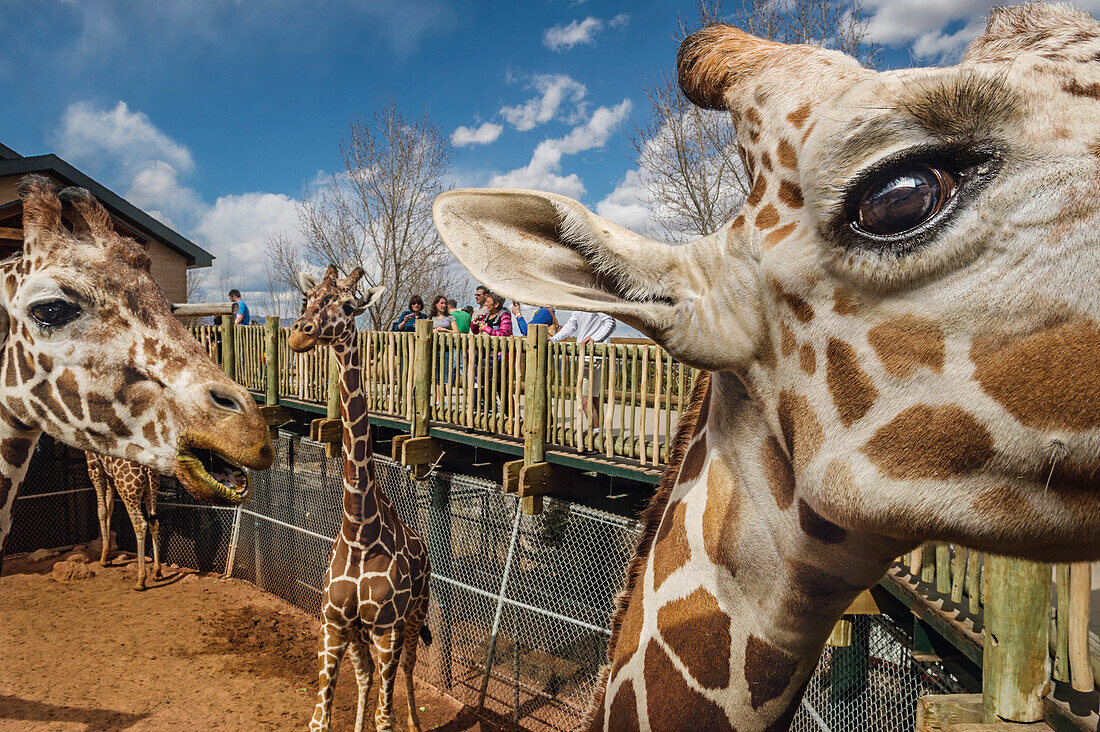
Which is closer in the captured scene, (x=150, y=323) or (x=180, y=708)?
(x=150, y=323)

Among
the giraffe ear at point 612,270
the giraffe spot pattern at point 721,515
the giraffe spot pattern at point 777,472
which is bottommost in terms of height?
the giraffe spot pattern at point 721,515

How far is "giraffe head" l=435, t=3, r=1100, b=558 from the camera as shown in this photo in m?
0.77

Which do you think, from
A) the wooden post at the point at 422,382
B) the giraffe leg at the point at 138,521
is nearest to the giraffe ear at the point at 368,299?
the wooden post at the point at 422,382

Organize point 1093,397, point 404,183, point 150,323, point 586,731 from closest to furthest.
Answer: point 1093,397 < point 586,731 < point 150,323 < point 404,183

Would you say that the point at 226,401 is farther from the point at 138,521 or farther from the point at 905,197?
the point at 138,521

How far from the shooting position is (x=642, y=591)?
1537mm

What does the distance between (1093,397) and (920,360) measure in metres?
0.19

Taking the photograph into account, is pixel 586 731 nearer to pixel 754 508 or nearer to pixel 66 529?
pixel 754 508

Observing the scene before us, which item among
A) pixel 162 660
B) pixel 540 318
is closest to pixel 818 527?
pixel 540 318

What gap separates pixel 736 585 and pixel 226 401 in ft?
7.44

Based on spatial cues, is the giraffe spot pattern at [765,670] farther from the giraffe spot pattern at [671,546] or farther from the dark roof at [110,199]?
the dark roof at [110,199]

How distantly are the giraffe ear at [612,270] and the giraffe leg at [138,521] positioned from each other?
11.0 m

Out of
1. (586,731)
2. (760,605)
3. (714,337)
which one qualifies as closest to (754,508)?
(760,605)

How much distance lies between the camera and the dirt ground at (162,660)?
21.8 feet
